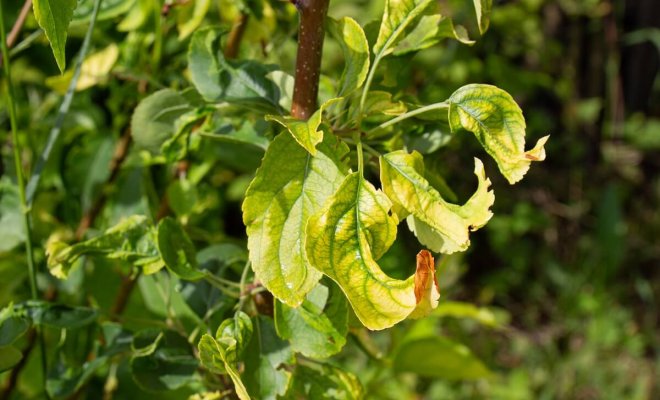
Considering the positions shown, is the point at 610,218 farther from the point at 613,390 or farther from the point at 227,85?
the point at 227,85

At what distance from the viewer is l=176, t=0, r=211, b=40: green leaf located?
3.00 ft

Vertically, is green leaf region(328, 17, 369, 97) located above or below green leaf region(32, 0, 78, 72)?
below

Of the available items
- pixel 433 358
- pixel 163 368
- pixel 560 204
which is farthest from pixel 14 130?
pixel 560 204

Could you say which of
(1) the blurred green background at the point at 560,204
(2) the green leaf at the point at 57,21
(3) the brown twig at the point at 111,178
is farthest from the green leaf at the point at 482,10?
(1) the blurred green background at the point at 560,204

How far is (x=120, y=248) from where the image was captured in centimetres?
71

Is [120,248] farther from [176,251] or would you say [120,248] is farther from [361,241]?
[361,241]

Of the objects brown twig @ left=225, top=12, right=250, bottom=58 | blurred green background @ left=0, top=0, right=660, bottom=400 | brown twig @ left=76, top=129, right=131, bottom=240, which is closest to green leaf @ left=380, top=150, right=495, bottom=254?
brown twig @ left=225, top=12, right=250, bottom=58

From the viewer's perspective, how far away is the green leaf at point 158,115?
0.76 metres

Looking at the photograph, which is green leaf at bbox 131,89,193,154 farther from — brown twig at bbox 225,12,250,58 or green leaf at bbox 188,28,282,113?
brown twig at bbox 225,12,250,58

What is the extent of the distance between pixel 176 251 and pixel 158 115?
145 mm

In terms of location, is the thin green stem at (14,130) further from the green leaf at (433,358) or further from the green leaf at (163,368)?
the green leaf at (433,358)

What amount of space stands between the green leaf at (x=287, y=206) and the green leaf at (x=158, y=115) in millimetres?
195

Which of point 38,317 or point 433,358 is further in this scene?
point 433,358

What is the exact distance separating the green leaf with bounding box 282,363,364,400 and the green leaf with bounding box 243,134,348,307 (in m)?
0.15
